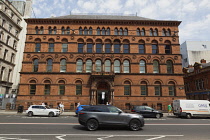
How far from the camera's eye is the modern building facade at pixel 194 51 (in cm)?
5078

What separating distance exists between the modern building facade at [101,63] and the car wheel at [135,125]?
1662 cm

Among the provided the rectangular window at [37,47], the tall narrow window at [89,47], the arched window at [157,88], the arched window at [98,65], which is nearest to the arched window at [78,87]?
the arched window at [98,65]

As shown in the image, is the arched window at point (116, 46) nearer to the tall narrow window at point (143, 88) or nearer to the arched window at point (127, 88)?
the arched window at point (127, 88)

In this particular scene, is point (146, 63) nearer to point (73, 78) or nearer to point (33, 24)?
point (73, 78)

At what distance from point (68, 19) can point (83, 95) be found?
15396 mm

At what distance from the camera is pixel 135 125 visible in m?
9.72

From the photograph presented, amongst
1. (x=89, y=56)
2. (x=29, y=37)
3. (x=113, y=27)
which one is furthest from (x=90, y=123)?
(x=29, y=37)

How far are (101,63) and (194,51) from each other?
40458 mm

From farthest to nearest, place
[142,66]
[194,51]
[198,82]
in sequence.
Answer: [194,51], [198,82], [142,66]

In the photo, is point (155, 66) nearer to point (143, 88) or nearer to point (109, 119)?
point (143, 88)

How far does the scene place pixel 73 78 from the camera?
27.4m

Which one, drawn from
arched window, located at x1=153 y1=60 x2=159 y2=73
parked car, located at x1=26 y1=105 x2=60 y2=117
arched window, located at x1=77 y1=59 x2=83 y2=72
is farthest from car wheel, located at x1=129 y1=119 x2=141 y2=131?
arched window, located at x1=153 y1=60 x2=159 y2=73

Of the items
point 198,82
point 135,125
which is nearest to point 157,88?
point 198,82

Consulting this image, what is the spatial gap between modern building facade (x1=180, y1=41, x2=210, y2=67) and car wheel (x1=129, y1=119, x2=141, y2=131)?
47.9 meters
